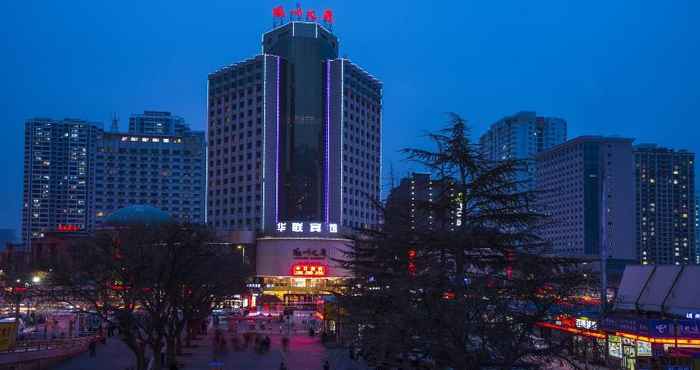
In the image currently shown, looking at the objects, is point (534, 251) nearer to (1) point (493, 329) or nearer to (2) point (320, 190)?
(1) point (493, 329)

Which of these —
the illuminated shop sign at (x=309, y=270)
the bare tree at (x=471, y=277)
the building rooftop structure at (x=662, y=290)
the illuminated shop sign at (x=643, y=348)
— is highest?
the bare tree at (x=471, y=277)

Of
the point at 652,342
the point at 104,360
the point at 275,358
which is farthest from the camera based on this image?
the point at 275,358

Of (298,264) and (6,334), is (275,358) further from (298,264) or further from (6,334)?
(298,264)

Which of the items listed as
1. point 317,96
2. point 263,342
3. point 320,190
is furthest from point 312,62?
point 263,342

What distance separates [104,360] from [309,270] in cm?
5935

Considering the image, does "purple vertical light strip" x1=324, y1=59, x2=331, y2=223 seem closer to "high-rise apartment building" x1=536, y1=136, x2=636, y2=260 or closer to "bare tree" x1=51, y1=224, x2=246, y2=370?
"high-rise apartment building" x1=536, y1=136, x2=636, y2=260

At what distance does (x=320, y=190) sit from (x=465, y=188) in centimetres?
9075

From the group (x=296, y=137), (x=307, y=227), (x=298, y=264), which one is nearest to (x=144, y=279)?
(x=298, y=264)

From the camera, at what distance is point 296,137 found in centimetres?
11419

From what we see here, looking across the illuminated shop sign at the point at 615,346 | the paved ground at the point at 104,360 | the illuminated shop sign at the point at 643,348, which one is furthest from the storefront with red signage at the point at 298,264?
the illuminated shop sign at the point at 643,348

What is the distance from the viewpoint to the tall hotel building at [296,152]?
355 ft

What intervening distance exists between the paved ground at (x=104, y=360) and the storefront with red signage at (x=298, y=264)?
167 ft

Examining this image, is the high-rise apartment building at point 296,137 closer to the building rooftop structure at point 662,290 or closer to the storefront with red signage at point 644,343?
the building rooftop structure at point 662,290

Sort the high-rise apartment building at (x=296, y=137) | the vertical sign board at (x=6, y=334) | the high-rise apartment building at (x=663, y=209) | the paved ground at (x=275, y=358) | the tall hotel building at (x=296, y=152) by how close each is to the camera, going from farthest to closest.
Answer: the high-rise apartment building at (x=663, y=209), the high-rise apartment building at (x=296, y=137), the tall hotel building at (x=296, y=152), the paved ground at (x=275, y=358), the vertical sign board at (x=6, y=334)
